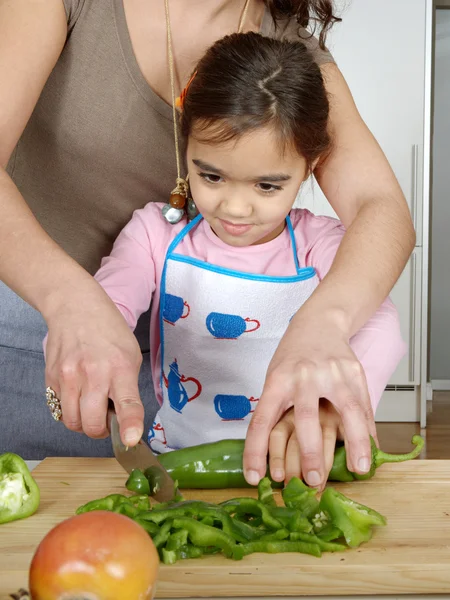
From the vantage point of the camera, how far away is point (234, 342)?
1.47m

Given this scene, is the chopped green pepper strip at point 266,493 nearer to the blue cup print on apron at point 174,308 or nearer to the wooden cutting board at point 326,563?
the wooden cutting board at point 326,563

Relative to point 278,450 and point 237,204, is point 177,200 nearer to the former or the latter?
point 237,204

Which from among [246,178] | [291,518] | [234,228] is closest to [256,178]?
[246,178]

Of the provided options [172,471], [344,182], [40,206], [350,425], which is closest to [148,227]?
[40,206]

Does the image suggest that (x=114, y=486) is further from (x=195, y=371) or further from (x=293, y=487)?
(x=195, y=371)

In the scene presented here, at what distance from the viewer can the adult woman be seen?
95 centimetres

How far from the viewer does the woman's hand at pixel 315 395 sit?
962 mm

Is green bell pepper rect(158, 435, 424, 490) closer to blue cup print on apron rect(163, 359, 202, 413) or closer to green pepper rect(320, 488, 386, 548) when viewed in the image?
green pepper rect(320, 488, 386, 548)

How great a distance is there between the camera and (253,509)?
3.10ft

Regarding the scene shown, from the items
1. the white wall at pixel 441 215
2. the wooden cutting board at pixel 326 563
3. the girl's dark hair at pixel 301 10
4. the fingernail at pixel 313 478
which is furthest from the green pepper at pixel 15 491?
the white wall at pixel 441 215

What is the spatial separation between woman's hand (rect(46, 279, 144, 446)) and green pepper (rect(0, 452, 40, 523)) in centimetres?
12

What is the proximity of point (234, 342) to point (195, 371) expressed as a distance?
0.09m

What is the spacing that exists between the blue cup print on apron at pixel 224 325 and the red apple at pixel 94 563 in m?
0.93

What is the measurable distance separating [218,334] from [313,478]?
1.70 feet
